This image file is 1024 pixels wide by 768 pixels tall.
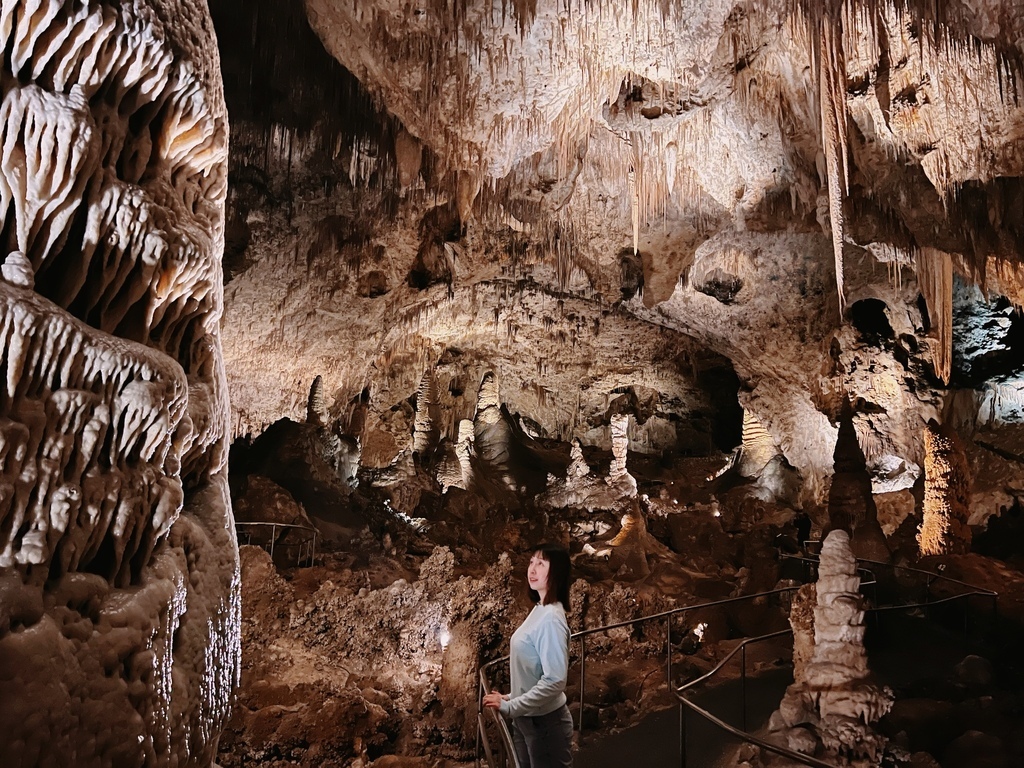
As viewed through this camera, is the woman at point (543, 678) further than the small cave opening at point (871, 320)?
No

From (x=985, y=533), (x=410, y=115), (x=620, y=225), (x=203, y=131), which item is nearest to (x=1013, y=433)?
(x=985, y=533)

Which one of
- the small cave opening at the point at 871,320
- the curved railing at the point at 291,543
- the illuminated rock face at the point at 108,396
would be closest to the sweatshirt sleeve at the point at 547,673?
the illuminated rock face at the point at 108,396

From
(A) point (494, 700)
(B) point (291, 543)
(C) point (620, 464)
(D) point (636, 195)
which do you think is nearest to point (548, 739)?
(A) point (494, 700)

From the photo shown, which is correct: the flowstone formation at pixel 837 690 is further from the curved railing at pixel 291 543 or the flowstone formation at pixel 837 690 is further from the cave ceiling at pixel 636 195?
the curved railing at pixel 291 543

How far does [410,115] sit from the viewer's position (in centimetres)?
862

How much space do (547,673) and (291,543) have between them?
9139 mm

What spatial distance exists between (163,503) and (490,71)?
6654mm

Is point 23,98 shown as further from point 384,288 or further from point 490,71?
point 384,288

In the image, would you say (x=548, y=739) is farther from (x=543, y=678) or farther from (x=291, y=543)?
(x=291, y=543)

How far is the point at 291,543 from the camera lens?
11172 mm

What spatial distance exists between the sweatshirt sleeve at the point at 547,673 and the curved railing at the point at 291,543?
824cm

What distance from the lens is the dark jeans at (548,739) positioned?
2998 millimetres

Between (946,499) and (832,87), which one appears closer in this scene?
(832,87)

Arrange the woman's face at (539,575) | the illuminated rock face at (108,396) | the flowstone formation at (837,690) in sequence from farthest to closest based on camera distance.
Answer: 1. the flowstone formation at (837,690)
2. the woman's face at (539,575)
3. the illuminated rock face at (108,396)
